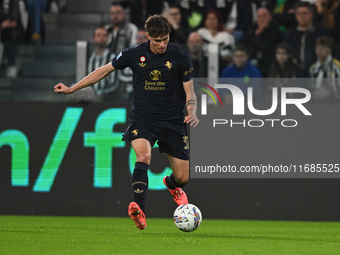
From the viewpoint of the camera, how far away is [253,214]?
8.50 metres

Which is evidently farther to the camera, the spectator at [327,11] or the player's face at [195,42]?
the spectator at [327,11]

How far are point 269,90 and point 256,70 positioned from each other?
1.39 ft

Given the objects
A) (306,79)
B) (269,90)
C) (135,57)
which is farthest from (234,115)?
(135,57)

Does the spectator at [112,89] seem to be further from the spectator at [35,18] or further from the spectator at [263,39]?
the spectator at [35,18]

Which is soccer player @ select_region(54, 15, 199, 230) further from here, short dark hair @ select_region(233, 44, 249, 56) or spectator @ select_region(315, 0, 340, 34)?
spectator @ select_region(315, 0, 340, 34)

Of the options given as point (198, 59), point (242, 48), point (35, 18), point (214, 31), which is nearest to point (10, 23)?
point (35, 18)

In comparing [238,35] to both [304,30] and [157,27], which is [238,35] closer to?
[304,30]

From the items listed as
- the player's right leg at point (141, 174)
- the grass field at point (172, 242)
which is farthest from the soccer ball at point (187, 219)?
the player's right leg at point (141, 174)

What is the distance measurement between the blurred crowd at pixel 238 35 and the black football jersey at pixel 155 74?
8.90ft

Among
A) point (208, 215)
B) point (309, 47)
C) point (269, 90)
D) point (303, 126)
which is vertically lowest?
point (208, 215)

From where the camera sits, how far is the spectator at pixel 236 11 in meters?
11.0

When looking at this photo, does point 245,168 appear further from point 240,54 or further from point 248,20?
point 248,20

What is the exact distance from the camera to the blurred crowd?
8703 mm

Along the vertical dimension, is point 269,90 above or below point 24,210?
above
